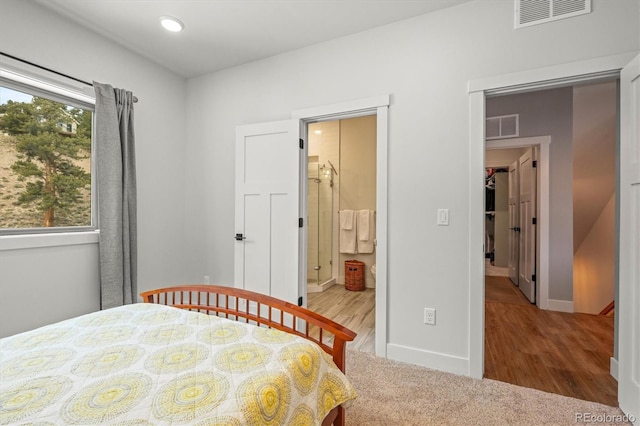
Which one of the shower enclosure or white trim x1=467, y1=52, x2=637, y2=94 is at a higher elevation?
white trim x1=467, y1=52, x2=637, y2=94

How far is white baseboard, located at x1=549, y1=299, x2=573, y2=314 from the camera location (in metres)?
3.47

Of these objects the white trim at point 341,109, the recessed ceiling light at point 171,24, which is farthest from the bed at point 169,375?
the recessed ceiling light at point 171,24

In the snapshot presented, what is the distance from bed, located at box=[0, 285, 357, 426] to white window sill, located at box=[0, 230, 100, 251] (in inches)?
46.9

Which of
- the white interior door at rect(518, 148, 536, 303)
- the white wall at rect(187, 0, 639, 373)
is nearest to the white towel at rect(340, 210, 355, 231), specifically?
the white wall at rect(187, 0, 639, 373)

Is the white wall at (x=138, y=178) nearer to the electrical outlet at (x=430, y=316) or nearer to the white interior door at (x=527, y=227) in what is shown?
the electrical outlet at (x=430, y=316)

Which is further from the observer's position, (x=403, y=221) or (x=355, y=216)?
(x=355, y=216)

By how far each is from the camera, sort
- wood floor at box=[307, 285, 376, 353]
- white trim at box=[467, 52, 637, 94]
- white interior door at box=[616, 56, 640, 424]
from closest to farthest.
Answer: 1. white interior door at box=[616, 56, 640, 424]
2. white trim at box=[467, 52, 637, 94]
3. wood floor at box=[307, 285, 376, 353]

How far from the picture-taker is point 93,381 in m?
0.92

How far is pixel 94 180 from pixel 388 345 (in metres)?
2.89

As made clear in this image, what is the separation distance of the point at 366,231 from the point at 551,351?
256 cm

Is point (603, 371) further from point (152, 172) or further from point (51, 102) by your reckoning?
point (51, 102)

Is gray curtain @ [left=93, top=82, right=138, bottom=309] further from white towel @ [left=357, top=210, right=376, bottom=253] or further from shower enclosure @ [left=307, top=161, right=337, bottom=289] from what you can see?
white towel @ [left=357, top=210, right=376, bottom=253]

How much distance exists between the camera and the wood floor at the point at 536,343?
80.5 inches

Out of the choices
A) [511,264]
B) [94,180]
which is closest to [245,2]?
[94,180]
